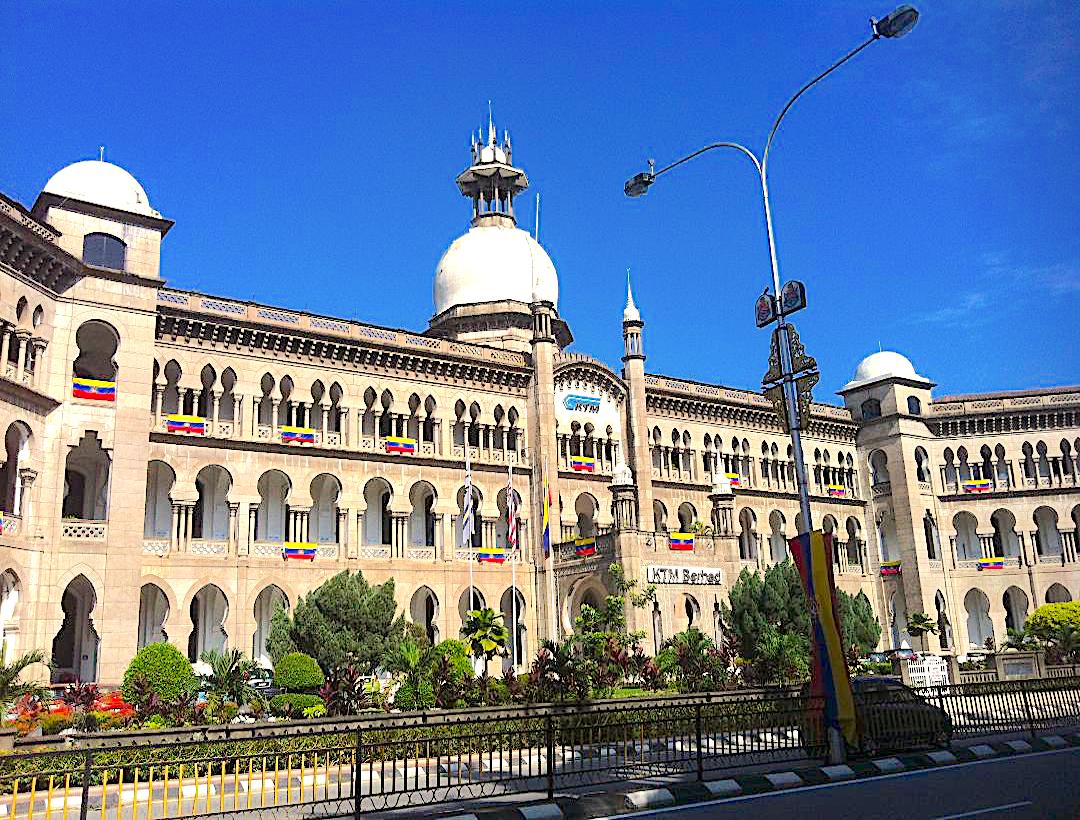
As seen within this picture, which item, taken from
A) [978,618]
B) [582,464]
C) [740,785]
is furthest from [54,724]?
[978,618]

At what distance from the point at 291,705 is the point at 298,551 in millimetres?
12951

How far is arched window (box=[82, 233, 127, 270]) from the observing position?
32531 millimetres

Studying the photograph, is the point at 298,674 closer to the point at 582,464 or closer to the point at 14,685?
the point at 14,685

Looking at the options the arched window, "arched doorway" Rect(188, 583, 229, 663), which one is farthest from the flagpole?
the arched window

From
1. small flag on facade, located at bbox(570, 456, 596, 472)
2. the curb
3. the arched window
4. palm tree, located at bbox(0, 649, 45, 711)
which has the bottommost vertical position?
the curb

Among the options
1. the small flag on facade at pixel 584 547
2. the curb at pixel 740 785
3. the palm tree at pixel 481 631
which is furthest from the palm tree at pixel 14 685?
the small flag on facade at pixel 584 547

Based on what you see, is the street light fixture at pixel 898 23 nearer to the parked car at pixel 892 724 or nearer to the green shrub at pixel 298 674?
the parked car at pixel 892 724

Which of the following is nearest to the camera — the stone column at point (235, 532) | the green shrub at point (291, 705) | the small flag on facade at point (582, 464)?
the green shrub at point (291, 705)

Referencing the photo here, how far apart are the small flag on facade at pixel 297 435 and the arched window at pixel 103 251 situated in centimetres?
860

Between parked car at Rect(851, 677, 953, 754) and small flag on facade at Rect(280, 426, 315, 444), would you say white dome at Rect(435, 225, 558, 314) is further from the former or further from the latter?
parked car at Rect(851, 677, 953, 754)

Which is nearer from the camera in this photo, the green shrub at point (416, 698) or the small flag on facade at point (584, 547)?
the green shrub at point (416, 698)

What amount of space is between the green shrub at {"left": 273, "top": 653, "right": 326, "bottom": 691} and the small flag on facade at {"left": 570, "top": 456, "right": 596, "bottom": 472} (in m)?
18.2

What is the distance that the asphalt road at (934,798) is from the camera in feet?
36.7

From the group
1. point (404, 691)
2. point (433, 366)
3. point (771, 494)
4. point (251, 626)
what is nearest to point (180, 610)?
point (251, 626)
